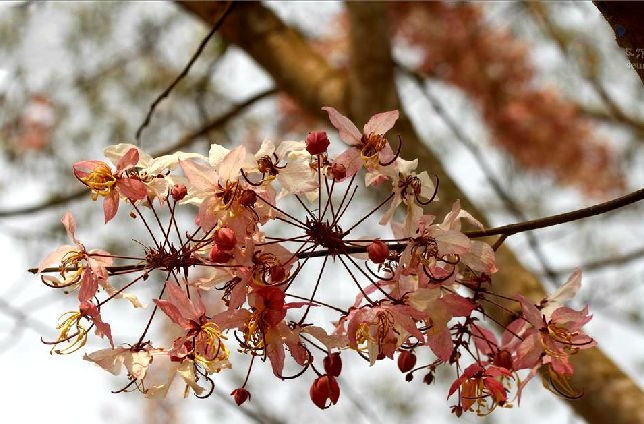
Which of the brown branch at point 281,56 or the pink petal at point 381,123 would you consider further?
the brown branch at point 281,56

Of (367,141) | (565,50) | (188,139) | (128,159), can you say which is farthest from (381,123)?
(565,50)

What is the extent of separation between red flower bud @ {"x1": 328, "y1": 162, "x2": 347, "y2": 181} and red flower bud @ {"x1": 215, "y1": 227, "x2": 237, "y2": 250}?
129 millimetres

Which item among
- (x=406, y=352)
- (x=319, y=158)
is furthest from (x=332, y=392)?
(x=319, y=158)

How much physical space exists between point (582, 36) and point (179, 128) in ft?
4.51

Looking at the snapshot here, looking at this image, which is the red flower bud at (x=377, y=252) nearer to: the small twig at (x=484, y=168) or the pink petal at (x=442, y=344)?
the pink petal at (x=442, y=344)

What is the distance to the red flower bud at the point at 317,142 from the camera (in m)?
0.76

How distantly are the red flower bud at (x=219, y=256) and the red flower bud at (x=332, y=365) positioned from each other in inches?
5.3

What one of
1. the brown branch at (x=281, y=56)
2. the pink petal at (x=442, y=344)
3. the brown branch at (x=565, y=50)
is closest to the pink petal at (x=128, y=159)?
the pink petal at (x=442, y=344)

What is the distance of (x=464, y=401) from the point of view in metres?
Result: 0.81

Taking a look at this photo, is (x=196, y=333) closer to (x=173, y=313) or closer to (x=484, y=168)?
(x=173, y=313)

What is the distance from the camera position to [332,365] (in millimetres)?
755

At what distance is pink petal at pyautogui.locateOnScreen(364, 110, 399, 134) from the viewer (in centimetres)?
79

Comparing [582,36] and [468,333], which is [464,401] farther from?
[582,36]

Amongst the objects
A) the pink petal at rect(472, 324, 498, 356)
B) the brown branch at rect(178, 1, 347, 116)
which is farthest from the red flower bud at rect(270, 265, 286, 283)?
the brown branch at rect(178, 1, 347, 116)
